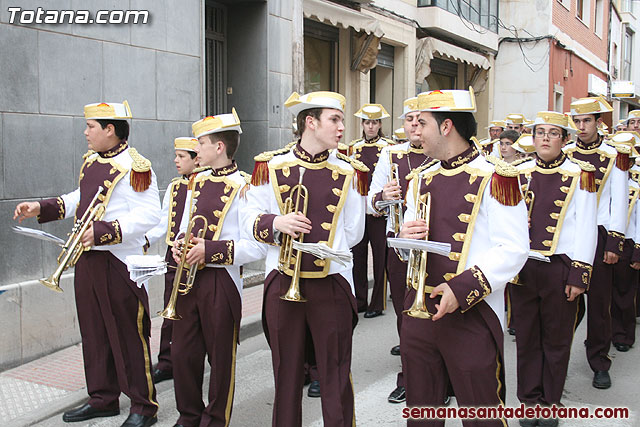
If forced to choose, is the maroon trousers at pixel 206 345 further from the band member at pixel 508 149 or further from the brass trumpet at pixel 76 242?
the band member at pixel 508 149

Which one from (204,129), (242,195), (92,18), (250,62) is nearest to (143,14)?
(92,18)

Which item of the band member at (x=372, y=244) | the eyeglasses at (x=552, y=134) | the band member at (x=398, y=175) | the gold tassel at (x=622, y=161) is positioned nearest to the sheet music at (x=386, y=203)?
the band member at (x=398, y=175)

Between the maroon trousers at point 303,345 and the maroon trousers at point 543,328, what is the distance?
70.3 inches

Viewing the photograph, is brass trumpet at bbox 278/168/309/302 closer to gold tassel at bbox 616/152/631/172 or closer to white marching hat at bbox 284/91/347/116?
white marching hat at bbox 284/91/347/116

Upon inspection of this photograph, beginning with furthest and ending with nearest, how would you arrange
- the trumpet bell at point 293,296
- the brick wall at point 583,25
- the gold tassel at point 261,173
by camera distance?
1. the brick wall at point 583,25
2. the gold tassel at point 261,173
3. the trumpet bell at point 293,296

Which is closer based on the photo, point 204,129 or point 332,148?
point 332,148

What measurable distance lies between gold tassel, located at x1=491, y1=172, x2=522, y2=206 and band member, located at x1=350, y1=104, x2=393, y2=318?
4.83 metres

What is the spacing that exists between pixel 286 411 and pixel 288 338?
0.42 meters

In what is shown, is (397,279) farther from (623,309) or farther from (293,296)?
(623,309)

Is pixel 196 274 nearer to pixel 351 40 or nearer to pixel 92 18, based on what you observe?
pixel 92 18

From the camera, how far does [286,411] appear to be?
407 cm

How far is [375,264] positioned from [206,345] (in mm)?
4068

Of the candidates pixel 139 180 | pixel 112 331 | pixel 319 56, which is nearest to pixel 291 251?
pixel 139 180

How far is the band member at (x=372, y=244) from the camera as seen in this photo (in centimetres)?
850
